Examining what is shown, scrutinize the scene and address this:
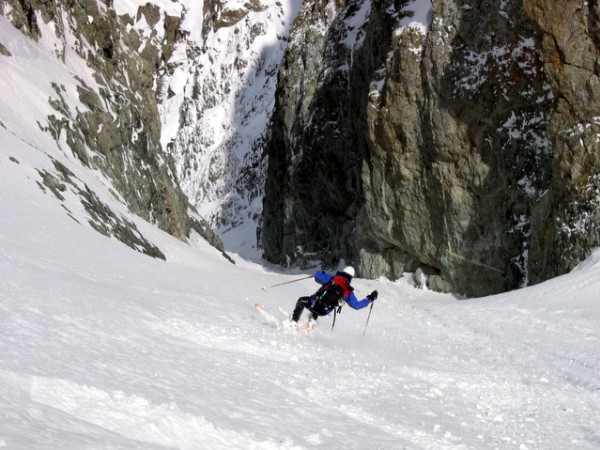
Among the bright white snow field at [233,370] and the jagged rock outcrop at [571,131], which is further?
the jagged rock outcrop at [571,131]

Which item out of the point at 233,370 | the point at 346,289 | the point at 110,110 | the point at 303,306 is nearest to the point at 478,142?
the point at 110,110

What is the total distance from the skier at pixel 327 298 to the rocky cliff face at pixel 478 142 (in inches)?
555

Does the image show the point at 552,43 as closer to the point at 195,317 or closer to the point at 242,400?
the point at 195,317

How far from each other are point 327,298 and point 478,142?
74.7 feet

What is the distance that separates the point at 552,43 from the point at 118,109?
24.8m

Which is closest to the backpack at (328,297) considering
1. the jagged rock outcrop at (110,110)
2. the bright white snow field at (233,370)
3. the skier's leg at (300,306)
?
the skier's leg at (300,306)

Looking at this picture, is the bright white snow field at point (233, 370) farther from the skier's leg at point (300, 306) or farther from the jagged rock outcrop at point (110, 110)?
the jagged rock outcrop at point (110, 110)

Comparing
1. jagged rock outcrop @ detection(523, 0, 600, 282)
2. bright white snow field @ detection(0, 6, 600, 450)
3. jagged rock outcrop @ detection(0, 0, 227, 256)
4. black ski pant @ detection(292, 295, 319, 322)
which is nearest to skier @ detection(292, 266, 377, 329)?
black ski pant @ detection(292, 295, 319, 322)

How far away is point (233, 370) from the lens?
629 centimetres

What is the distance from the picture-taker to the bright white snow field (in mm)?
4262

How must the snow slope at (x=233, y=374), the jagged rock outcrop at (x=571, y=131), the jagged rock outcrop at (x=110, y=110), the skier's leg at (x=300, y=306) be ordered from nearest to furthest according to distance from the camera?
the snow slope at (x=233, y=374)
the skier's leg at (x=300, y=306)
the jagged rock outcrop at (x=571, y=131)
the jagged rock outcrop at (x=110, y=110)

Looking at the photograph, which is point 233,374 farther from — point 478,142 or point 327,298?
point 478,142

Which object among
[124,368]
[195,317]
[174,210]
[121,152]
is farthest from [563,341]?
[174,210]

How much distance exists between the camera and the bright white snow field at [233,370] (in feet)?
14.0
